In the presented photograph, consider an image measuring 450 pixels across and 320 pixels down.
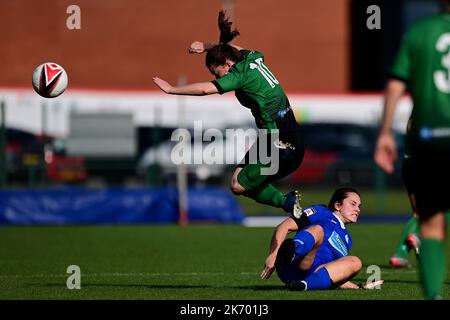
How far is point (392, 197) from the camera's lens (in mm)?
32031

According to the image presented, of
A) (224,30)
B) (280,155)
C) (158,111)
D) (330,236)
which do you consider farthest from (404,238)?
(158,111)

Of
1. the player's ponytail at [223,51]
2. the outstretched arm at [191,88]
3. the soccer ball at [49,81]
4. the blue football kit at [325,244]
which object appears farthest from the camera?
the soccer ball at [49,81]

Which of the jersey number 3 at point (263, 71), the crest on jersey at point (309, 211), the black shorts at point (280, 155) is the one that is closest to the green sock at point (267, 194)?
the black shorts at point (280, 155)

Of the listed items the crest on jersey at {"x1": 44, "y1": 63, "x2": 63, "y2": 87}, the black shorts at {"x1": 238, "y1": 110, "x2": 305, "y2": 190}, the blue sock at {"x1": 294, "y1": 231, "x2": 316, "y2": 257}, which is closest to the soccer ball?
the crest on jersey at {"x1": 44, "y1": 63, "x2": 63, "y2": 87}

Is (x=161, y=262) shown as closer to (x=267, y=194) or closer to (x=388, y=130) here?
(x=267, y=194)

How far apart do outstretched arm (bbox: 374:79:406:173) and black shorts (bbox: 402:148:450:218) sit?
0.82 feet

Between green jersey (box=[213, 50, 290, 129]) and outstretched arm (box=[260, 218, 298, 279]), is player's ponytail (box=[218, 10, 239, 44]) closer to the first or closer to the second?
green jersey (box=[213, 50, 290, 129])

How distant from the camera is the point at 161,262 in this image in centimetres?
1395

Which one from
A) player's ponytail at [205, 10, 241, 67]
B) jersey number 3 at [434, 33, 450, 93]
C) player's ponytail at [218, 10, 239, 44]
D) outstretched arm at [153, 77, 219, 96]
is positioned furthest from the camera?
player's ponytail at [218, 10, 239, 44]

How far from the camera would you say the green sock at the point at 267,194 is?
35.7 ft

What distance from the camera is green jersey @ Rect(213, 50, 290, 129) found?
10.5 m

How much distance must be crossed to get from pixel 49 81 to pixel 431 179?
19.4 ft

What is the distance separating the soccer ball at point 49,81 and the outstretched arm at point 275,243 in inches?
123

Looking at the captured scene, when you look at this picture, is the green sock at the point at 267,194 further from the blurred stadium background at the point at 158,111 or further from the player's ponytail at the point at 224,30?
the blurred stadium background at the point at 158,111
